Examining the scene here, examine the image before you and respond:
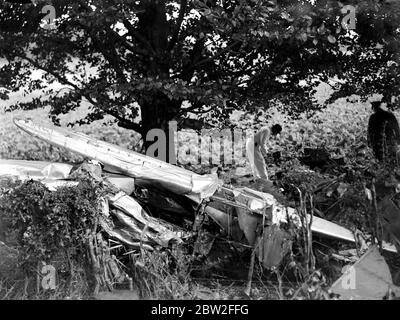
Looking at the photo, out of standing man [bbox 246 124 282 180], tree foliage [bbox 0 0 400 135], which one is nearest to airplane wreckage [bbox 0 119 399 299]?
standing man [bbox 246 124 282 180]

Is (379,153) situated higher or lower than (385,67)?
lower

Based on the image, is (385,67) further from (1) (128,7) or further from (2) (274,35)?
(1) (128,7)

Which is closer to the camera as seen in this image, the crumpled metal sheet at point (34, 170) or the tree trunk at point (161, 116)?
the crumpled metal sheet at point (34, 170)

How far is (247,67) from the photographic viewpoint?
8.97 metres

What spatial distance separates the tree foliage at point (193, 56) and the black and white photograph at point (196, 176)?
0.03 meters

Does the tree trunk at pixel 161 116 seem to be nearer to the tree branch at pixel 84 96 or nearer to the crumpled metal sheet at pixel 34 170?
the tree branch at pixel 84 96

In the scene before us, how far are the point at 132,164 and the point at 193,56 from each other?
284 centimetres

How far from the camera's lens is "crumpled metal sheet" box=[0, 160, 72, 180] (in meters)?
6.04

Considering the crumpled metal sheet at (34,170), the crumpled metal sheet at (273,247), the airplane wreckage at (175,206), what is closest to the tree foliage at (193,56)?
the airplane wreckage at (175,206)

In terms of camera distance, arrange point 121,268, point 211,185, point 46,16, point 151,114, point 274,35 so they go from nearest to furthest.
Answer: point 121,268, point 211,185, point 274,35, point 46,16, point 151,114

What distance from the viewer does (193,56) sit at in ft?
28.4

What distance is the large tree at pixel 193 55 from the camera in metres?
7.38
